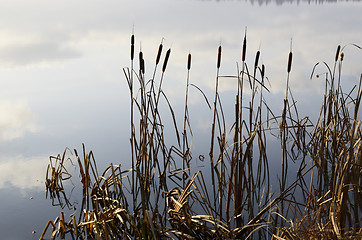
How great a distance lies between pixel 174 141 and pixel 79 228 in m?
1.65

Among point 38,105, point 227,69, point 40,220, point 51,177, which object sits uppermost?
point 227,69

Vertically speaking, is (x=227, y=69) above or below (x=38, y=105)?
above

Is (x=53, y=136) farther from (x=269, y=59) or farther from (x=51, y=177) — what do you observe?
(x=269, y=59)

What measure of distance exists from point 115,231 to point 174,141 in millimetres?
1657

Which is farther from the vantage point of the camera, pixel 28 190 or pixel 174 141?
pixel 174 141

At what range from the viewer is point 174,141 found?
3816 millimetres

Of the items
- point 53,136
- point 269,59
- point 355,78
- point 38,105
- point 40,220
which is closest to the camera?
point 40,220

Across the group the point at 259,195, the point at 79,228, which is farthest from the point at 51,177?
the point at 259,195

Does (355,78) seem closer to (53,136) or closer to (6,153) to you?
(53,136)

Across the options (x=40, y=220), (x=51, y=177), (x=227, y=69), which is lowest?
(x=40, y=220)

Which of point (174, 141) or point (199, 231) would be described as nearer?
point (199, 231)

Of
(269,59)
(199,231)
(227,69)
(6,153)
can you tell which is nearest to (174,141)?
(6,153)

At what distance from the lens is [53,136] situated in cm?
406

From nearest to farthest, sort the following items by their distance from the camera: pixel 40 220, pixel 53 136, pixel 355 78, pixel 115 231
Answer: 1. pixel 115 231
2. pixel 40 220
3. pixel 53 136
4. pixel 355 78
